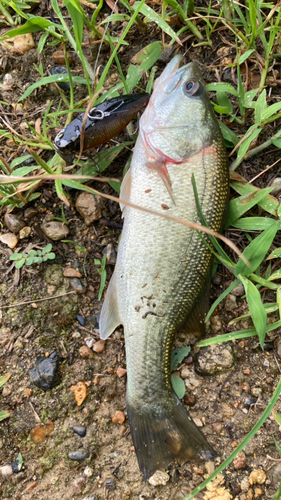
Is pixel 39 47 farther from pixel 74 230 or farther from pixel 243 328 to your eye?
pixel 243 328

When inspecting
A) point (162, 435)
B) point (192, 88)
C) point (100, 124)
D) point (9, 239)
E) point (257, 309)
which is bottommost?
point (162, 435)

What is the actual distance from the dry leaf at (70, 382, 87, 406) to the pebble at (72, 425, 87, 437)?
0.54 feet

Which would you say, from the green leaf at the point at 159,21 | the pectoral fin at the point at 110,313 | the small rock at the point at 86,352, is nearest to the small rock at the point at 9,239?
the pectoral fin at the point at 110,313

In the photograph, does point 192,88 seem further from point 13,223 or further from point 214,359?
point 214,359

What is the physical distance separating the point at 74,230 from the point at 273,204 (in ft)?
5.35

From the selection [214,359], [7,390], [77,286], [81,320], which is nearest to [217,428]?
[214,359]

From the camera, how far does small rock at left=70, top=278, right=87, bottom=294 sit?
3131 millimetres

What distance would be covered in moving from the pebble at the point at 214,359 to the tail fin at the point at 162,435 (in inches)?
14.8

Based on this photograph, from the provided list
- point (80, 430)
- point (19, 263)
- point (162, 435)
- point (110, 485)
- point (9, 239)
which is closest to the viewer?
point (162, 435)

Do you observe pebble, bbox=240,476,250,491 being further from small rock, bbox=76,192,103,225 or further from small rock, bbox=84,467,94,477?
small rock, bbox=76,192,103,225

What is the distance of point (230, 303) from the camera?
3.04 meters

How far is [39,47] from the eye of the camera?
331 cm

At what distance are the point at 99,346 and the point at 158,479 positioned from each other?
1.04 metres

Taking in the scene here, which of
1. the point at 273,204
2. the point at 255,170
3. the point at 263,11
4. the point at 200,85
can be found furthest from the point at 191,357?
the point at 263,11
